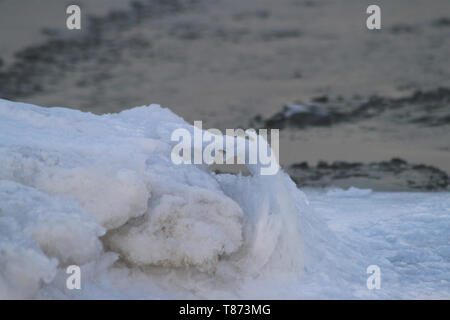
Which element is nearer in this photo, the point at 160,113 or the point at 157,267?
the point at 157,267

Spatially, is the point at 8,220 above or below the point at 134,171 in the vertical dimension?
below

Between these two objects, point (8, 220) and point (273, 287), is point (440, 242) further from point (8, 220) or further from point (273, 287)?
point (8, 220)

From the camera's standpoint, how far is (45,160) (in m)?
5.20

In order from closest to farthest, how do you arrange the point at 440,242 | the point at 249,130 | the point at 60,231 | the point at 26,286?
the point at 26,286 < the point at 60,231 < the point at 249,130 < the point at 440,242

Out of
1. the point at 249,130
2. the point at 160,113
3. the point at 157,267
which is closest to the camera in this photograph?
the point at 157,267

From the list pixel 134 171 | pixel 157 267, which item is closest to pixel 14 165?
pixel 134 171

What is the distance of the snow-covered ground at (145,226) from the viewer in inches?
177

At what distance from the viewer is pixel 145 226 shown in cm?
510

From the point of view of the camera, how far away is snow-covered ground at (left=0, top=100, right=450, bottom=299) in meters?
4.48

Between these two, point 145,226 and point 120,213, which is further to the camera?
point 145,226

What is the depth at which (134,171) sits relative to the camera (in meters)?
5.20

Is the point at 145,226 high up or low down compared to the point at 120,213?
down
